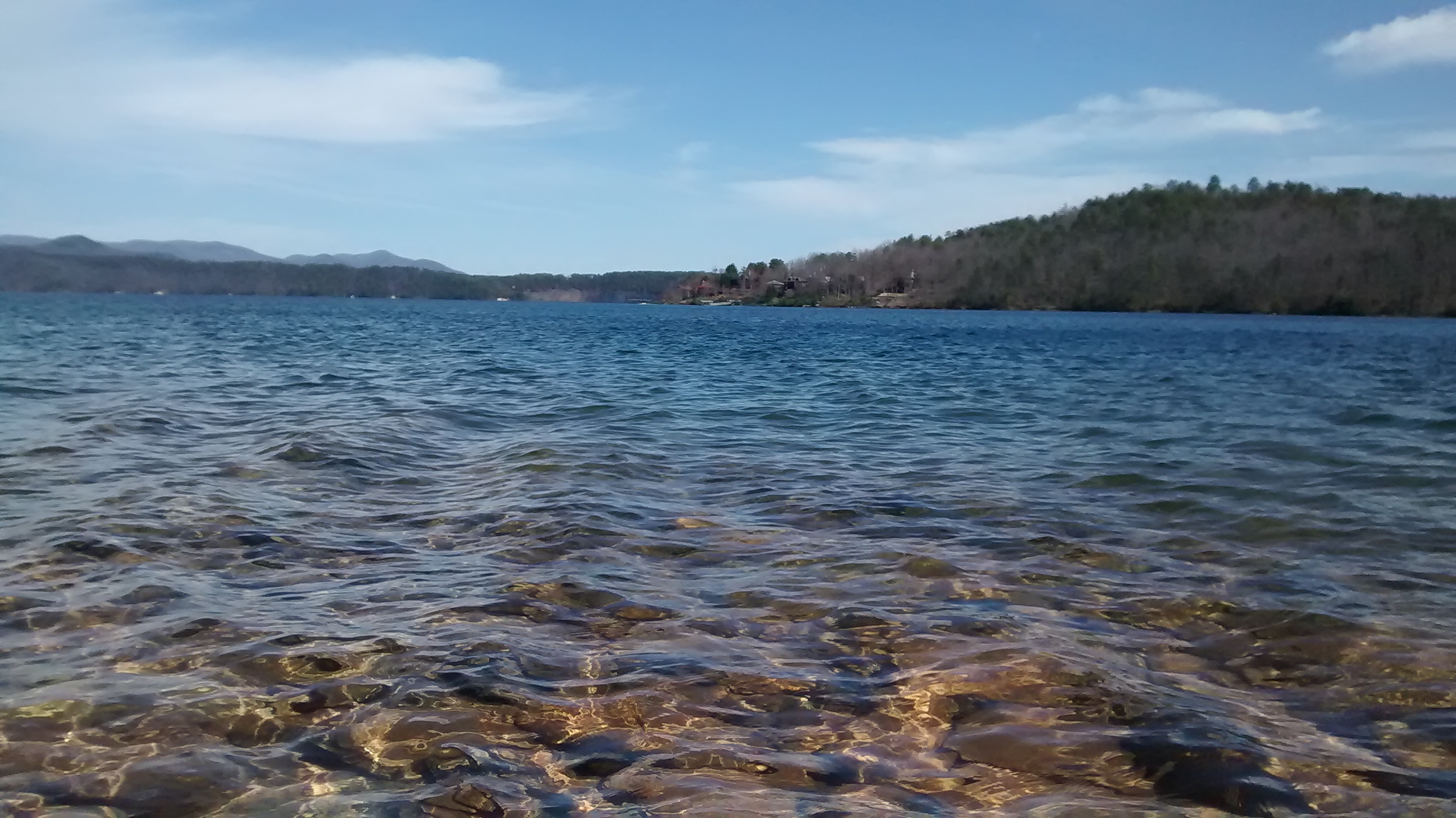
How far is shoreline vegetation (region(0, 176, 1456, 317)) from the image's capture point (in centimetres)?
10500

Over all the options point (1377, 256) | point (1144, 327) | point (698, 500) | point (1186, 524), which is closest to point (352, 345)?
point (698, 500)

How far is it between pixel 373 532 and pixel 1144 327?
7516 cm

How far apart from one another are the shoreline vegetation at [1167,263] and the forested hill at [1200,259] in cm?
21

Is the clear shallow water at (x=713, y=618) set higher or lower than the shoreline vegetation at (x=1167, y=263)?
lower

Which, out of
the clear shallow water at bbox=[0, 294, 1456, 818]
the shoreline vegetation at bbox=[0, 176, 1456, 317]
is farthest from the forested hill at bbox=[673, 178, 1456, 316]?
the clear shallow water at bbox=[0, 294, 1456, 818]

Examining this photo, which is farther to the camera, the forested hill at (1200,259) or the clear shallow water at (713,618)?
the forested hill at (1200,259)

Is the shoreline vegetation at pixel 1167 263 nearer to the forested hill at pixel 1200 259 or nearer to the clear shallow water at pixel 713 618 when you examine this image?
the forested hill at pixel 1200 259

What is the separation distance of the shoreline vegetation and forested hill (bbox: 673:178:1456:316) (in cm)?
21

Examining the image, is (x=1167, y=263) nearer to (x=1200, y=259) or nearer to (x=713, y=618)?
(x=1200, y=259)

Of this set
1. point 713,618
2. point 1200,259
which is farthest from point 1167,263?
point 713,618

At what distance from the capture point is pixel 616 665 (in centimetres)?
514

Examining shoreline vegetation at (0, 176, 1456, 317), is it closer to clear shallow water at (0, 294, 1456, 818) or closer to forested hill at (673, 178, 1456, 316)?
forested hill at (673, 178, 1456, 316)

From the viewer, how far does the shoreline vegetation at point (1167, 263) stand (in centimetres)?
10500

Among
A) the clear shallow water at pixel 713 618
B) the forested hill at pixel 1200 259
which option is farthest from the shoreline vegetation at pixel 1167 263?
the clear shallow water at pixel 713 618
